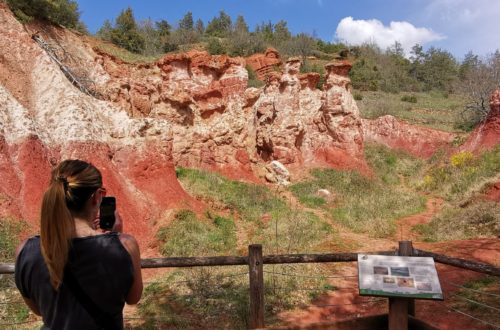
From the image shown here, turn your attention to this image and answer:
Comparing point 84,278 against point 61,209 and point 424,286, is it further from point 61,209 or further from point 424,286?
point 424,286

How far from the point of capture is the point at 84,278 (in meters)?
1.91

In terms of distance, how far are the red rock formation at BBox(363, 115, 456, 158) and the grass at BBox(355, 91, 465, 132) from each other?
2147 millimetres

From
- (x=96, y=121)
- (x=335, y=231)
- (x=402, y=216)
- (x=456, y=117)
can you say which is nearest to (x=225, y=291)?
(x=335, y=231)

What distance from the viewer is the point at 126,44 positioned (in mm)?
31016

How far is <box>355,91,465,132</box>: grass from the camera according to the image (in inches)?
1198

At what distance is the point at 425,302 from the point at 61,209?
6.18 m

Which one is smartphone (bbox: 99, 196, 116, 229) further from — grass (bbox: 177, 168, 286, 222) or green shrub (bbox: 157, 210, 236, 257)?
grass (bbox: 177, 168, 286, 222)

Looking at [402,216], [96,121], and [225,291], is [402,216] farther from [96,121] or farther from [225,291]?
[96,121]

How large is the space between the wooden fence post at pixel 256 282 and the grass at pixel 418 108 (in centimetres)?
2589

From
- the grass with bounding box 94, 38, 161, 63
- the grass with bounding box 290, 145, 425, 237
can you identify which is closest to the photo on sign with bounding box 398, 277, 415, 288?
the grass with bounding box 290, 145, 425, 237

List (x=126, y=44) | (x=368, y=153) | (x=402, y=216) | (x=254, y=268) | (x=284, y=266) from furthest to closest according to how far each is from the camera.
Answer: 1. (x=126, y=44)
2. (x=368, y=153)
3. (x=402, y=216)
4. (x=284, y=266)
5. (x=254, y=268)

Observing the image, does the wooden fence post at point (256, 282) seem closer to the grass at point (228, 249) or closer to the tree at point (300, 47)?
the grass at point (228, 249)

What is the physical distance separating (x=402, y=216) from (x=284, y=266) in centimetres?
775

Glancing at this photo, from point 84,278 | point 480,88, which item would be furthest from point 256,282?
point 480,88
